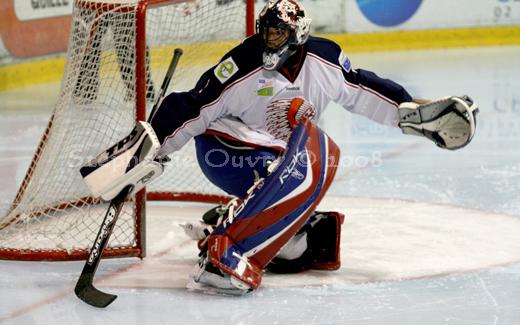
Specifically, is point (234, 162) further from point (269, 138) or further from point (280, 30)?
point (280, 30)

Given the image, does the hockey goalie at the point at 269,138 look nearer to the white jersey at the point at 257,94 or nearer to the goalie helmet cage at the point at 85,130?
the white jersey at the point at 257,94

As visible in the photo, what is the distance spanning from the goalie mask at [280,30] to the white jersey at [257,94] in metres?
0.06

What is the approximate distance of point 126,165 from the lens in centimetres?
324

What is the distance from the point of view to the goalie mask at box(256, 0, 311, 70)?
3.33m

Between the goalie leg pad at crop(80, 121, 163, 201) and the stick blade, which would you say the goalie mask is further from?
the stick blade

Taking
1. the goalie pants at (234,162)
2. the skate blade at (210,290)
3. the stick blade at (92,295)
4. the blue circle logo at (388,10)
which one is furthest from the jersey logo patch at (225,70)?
the blue circle logo at (388,10)

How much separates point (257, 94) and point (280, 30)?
24 centimetres

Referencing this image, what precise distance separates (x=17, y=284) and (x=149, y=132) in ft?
2.04

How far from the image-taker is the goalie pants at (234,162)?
355 centimetres

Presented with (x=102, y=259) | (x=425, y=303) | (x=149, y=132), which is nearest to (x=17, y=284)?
(x=102, y=259)

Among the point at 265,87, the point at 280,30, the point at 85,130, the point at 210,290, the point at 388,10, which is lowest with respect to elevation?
the point at 388,10

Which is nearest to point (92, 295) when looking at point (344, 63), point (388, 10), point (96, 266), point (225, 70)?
point (96, 266)

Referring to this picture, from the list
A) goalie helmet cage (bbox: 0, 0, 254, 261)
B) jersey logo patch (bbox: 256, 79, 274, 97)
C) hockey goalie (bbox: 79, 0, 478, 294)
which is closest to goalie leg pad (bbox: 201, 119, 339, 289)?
hockey goalie (bbox: 79, 0, 478, 294)

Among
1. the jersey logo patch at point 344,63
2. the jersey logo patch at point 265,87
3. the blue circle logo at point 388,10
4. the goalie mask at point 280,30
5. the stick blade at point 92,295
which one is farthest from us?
the blue circle logo at point 388,10
